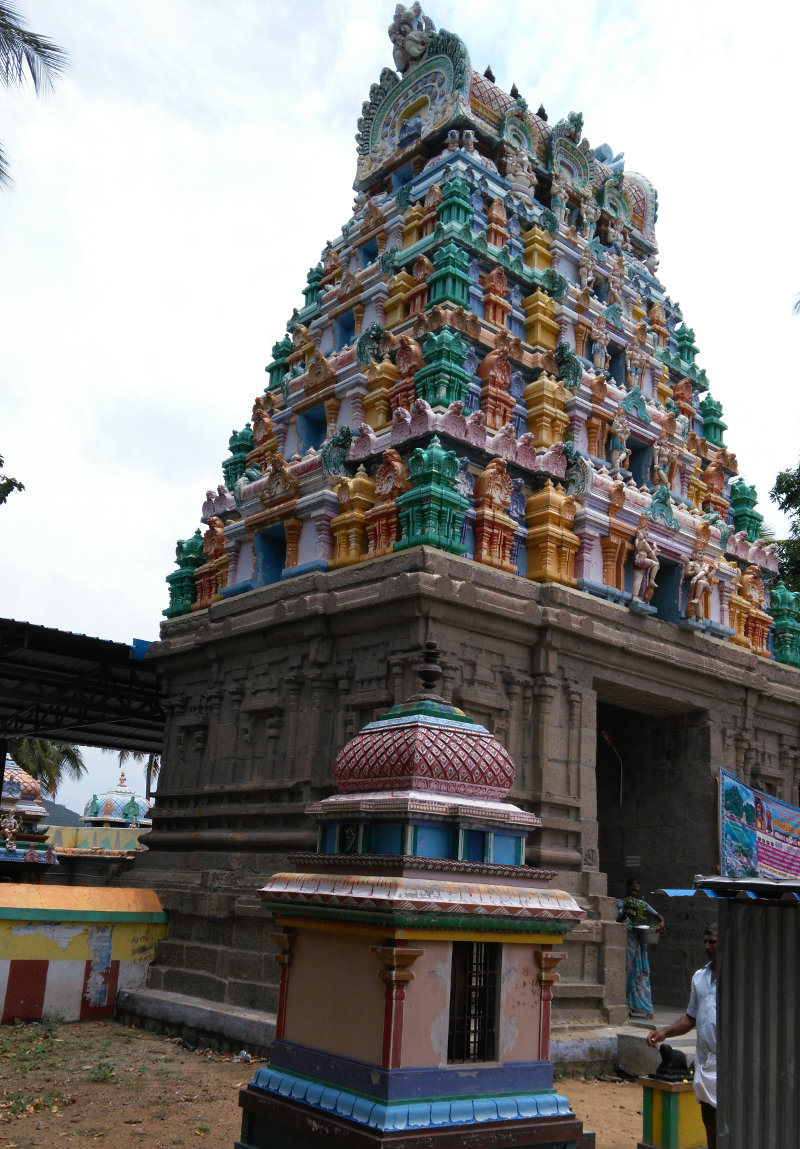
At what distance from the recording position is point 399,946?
7145mm

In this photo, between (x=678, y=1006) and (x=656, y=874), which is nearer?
(x=678, y=1006)

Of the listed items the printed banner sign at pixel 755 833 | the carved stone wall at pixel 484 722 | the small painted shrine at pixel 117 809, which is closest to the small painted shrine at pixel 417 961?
the carved stone wall at pixel 484 722

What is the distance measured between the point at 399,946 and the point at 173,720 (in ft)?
43.8

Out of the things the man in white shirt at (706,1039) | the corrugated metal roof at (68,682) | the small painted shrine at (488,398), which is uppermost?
the small painted shrine at (488,398)

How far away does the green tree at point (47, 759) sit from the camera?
50438 mm

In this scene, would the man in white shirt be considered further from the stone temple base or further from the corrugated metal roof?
the corrugated metal roof

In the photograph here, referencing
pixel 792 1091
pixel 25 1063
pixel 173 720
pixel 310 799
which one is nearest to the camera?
pixel 792 1091

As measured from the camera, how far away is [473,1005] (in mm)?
7625

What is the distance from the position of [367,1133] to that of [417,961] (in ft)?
3.74

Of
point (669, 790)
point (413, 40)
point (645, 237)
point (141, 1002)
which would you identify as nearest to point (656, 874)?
point (669, 790)

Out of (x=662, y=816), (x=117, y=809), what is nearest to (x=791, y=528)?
(x=662, y=816)

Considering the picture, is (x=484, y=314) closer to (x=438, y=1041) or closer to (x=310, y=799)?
(x=310, y=799)

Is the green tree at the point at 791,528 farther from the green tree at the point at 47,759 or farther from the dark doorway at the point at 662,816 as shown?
the green tree at the point at 47,759

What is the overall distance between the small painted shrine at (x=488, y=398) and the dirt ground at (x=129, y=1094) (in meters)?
7.52
